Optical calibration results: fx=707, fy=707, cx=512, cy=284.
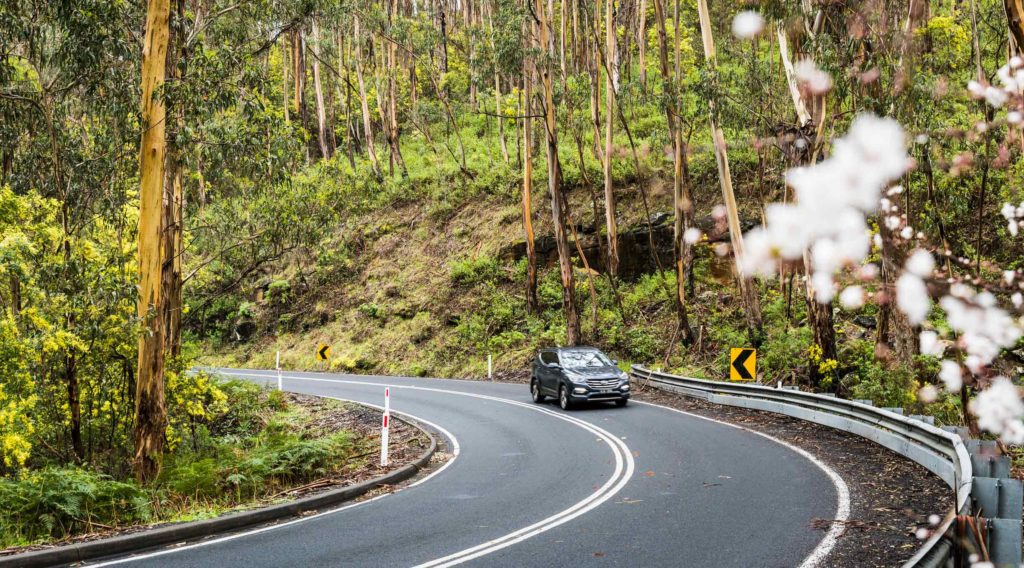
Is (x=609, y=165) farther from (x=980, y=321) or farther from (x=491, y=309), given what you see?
(x=980, y=321)

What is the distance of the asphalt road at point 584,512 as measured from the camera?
7.00 metres

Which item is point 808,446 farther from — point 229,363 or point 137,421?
point 229,363

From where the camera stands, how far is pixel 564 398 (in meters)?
18.5

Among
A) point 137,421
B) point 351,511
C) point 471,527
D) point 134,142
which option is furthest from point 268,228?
point 471,527

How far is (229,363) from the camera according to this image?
36031mm

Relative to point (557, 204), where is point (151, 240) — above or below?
below

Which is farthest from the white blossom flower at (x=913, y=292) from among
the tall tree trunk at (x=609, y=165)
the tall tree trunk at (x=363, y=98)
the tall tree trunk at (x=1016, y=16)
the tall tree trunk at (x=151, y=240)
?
the tall tree trunk at (x=363, y=98)

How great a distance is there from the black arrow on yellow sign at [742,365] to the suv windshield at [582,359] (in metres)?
3.35

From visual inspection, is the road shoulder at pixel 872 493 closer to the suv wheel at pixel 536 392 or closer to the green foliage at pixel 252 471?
the suv wheel at pixel 536 392

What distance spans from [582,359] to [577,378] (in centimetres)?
100

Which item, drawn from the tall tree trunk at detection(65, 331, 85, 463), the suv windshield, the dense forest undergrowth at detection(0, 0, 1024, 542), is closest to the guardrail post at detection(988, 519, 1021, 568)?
the dense forest undergrowth at detection(0, 0, 1024, 542)

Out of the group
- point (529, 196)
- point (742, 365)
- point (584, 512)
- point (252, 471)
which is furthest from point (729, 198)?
point (252, 471)

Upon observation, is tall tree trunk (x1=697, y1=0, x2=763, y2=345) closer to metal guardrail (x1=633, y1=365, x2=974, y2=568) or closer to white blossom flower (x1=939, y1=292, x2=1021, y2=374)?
metal guardrail (x1=633, y1=365, x2=974, y2=568)

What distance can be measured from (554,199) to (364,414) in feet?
36.6
